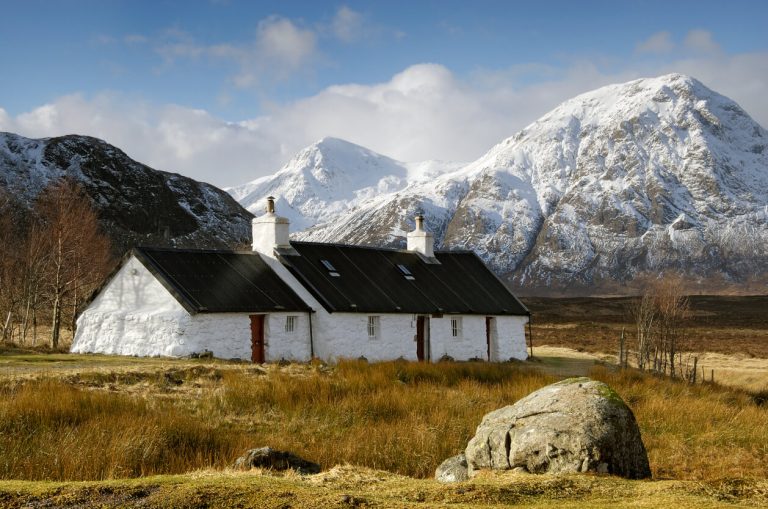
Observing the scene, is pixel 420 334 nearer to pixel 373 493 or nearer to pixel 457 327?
pixel 457 327

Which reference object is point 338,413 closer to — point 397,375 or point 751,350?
point 397,375

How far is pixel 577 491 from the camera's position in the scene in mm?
9102

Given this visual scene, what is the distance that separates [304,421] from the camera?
57.3 feet

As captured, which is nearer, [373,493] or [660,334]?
[373,493]

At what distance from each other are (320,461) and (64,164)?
374 ft

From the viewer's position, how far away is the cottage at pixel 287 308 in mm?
31312

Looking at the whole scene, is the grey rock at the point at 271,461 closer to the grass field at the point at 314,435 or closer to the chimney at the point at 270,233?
the grass field at the point at 314,435

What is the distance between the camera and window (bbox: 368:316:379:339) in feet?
116

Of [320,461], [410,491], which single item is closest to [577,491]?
[410,491]

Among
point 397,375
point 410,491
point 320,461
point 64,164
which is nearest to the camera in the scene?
point 410,491

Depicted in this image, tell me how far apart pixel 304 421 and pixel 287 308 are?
15.8m

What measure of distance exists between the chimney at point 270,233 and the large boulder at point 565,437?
83.8ft

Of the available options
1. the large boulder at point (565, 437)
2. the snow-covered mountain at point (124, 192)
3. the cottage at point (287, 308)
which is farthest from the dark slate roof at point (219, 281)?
the snow-covered mountain at point (124, 192)

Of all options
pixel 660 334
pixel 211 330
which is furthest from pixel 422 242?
pixel 211 330
